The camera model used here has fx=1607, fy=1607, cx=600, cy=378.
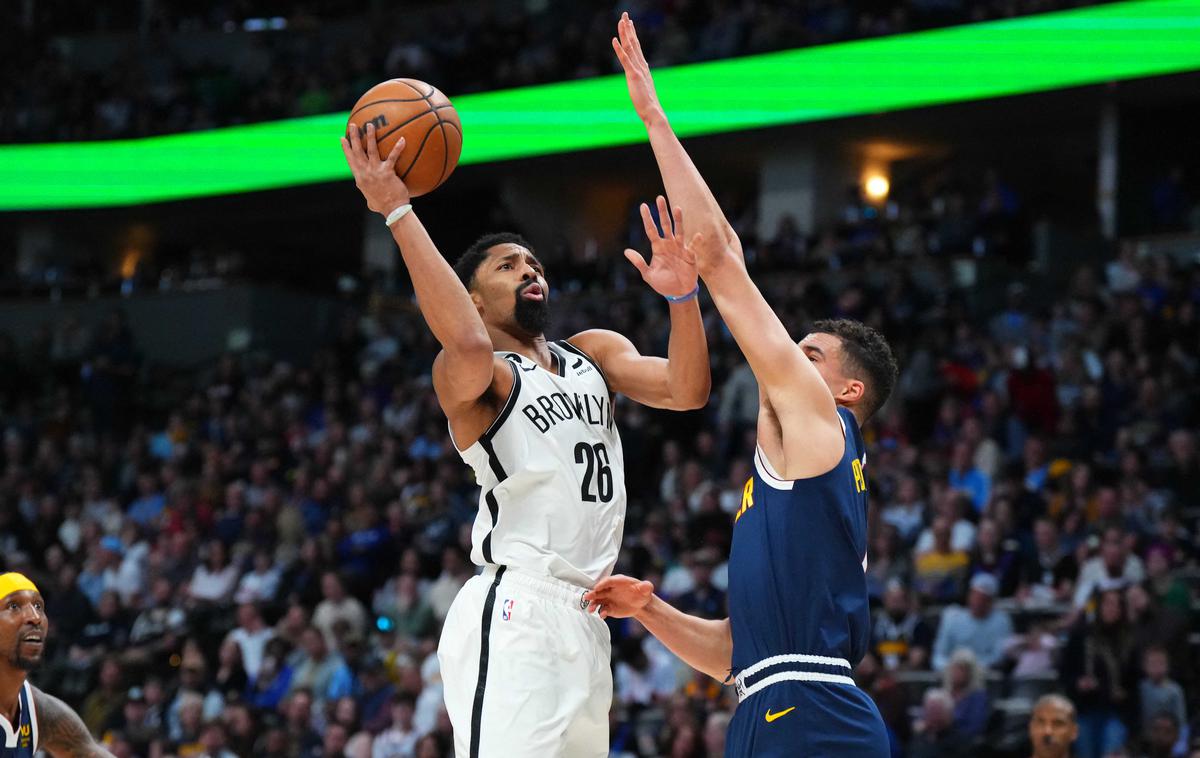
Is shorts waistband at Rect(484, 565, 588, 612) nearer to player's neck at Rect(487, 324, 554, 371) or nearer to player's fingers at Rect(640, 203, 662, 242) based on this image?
player's neck at Rect(487, 324, 554, 371)

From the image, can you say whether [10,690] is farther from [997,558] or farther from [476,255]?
[997,558]

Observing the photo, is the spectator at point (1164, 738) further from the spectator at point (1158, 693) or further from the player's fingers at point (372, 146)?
the player's fingers at point (372, 146)

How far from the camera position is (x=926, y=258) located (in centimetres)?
1739

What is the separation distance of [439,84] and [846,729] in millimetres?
17184

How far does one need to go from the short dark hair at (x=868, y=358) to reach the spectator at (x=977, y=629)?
260 inches

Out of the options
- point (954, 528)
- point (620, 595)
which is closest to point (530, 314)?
point (620, 595)

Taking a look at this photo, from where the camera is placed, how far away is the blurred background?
11695 millimetres

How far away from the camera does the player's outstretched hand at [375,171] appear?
5.14 m

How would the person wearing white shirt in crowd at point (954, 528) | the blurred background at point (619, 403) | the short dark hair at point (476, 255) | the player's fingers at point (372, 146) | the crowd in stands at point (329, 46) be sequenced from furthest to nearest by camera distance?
1. the crowd in stands at point (329, 46)
2. the person wearing white shirt in crowd at point (954, 528)
3. the blurred background at point (619, 403)
4. the short dark hair at point (476, 255)
5. the player's fingers at point (372, 146)

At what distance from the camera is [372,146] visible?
5.20m

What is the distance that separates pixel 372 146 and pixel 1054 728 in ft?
14.0

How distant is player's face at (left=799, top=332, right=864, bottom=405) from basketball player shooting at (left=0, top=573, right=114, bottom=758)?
3.67m

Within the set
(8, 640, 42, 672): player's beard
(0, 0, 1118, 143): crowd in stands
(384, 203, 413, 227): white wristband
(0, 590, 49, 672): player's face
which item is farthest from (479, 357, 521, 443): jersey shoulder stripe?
(0, 0, 1118, 143): crowd in stands

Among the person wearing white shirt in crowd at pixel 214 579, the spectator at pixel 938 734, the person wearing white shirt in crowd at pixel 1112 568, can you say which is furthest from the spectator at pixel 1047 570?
the person wearing white shirt in crowd at pixel 214 579
